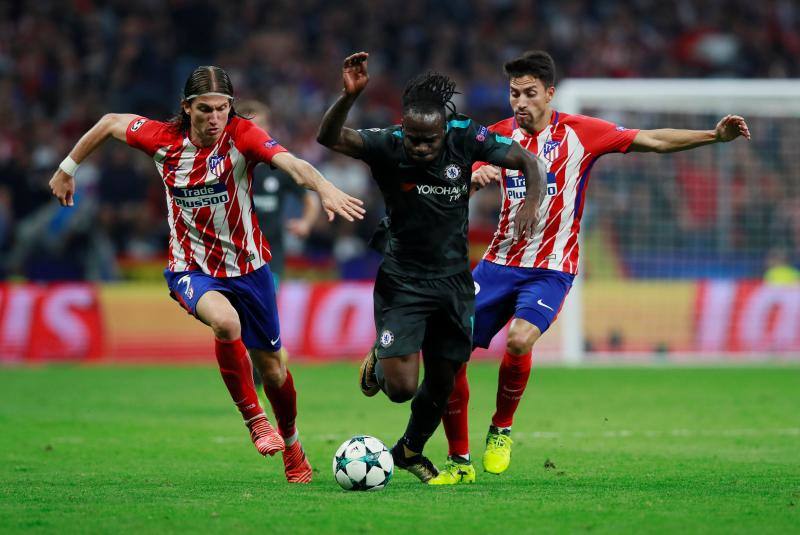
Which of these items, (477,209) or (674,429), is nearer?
(674,429)

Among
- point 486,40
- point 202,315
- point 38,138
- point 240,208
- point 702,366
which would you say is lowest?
point 702,366

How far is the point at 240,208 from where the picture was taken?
7953 mm

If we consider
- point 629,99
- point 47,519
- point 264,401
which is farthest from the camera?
point 629,99

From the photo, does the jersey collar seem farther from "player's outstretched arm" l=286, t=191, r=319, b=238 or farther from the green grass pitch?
"player's outstretched arm" l=286, t=191, r=319, b=238

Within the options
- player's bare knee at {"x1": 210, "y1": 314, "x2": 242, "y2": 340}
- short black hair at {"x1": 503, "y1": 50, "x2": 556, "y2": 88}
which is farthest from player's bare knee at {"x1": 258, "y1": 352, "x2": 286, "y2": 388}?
short black hair at {"x1": 503, "y1": 50, "x2": 556, "y2": 88}

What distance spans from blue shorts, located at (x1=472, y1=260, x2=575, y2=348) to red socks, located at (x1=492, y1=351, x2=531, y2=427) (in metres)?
0.26

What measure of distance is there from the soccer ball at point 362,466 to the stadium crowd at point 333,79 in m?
12.0

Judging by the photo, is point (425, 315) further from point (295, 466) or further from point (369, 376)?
point (295, 466)

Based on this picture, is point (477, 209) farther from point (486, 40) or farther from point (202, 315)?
point (202, 315)

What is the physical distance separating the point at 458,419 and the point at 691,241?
463 inches

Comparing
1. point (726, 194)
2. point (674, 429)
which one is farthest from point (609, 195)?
point (674, 429)

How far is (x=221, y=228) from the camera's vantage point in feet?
26.0

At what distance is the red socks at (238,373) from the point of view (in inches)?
304

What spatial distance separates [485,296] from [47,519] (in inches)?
134
